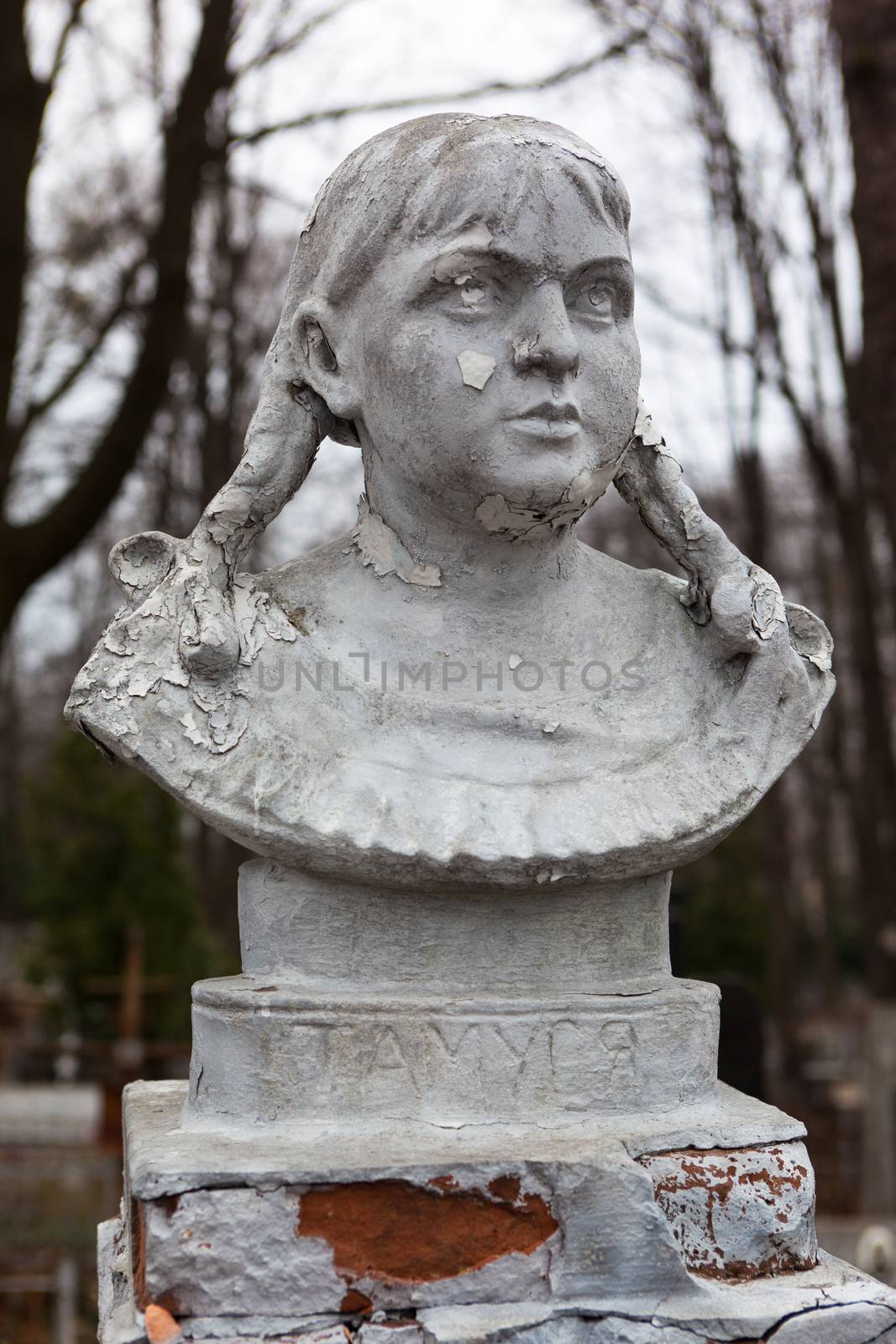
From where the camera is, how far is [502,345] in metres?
2.75

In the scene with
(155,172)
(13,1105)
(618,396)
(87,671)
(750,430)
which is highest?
(155,172)

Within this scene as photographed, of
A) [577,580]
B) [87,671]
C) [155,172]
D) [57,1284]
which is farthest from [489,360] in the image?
[155,172]

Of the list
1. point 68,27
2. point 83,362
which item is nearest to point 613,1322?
point 68,27

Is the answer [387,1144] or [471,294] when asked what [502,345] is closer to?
[471,294]

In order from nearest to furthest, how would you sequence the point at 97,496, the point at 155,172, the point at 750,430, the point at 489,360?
the point at 489,360, the point at 97,496, the point at 155,172, the point at 750,430

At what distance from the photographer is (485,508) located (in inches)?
113

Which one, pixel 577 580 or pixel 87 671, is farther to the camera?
pixel 577 580

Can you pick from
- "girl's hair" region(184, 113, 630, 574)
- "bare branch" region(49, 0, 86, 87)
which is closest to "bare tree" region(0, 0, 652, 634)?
"bare branch" region(49, 0, 86, 87)

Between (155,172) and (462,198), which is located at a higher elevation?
(155,172)

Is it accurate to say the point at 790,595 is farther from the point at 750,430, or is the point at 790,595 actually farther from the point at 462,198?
the point at 462,198

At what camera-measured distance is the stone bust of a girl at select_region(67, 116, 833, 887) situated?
275cm

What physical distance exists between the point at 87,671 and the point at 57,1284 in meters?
4.30

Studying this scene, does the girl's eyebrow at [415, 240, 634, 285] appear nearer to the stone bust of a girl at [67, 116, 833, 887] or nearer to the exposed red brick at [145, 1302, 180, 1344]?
the stone bust of a girl at [67, 116, 833, 887]

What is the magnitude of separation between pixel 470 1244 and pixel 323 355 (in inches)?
67.4
